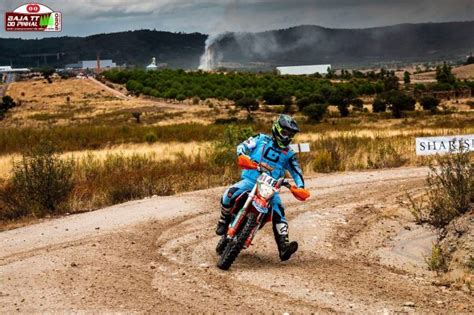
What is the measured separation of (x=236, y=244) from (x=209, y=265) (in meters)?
0.52

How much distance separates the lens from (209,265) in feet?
30.1

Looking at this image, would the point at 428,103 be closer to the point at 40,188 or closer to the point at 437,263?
the point at 40,188

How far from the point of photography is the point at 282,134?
29.8 feet

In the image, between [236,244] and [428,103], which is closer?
[236,244]

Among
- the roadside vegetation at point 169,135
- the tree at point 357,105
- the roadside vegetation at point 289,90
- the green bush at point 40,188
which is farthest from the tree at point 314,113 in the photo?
the green bush at point 40,188

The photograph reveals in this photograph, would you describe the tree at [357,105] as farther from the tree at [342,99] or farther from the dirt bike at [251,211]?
the dirt bike at [251,211]

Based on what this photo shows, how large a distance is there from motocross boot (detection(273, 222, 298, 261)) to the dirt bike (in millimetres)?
335

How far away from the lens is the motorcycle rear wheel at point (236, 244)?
29.1 feet

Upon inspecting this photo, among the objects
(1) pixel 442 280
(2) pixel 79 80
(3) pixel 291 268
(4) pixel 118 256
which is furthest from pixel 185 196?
(2) pixel 79 80

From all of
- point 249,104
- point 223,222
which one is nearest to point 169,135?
point 249,104

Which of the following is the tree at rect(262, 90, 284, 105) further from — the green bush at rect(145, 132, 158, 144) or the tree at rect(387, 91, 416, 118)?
the green bush at rect(145, 132, 158, 144)

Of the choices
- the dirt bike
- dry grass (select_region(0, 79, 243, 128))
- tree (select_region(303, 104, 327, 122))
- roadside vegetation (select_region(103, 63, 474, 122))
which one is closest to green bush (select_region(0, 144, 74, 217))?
the dirt bike

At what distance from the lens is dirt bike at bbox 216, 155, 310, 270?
894 cm

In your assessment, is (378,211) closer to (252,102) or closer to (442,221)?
(442,221)
